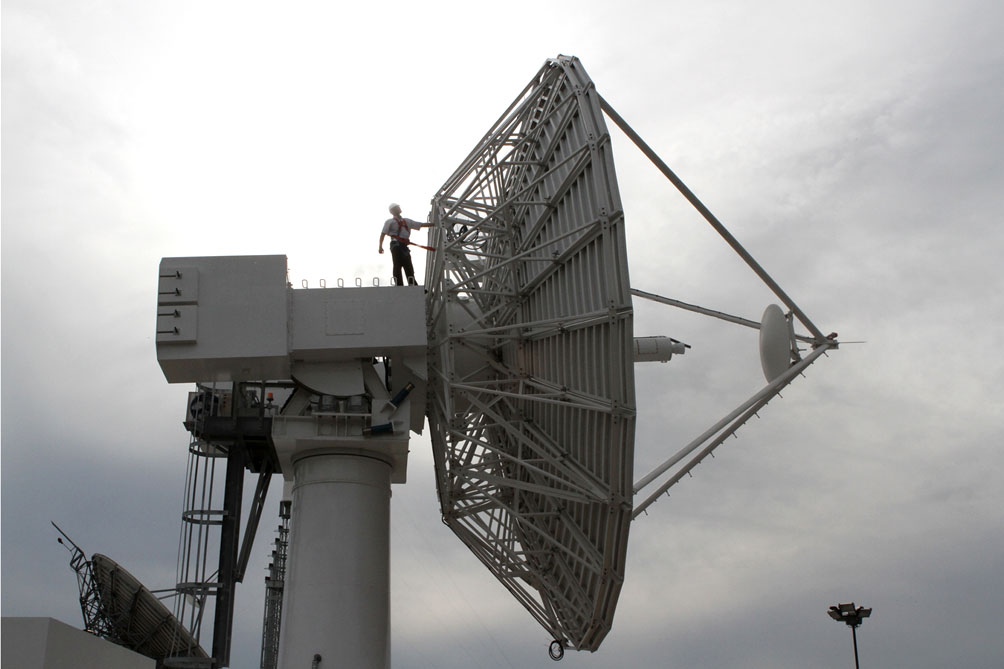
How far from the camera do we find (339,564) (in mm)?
23812

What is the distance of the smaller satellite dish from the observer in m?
24.2

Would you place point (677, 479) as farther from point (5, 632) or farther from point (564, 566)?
point (5, 632)

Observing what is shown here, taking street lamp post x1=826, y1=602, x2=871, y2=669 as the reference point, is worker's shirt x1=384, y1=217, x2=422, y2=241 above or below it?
above

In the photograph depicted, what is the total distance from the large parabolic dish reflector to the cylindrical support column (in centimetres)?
180

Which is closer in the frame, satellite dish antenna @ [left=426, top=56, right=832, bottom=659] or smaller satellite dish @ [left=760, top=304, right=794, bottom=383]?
satellite dish antenna @ [left=426, top=56, right=832, bottom=659]

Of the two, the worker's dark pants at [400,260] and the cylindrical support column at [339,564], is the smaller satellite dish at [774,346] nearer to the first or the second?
the worker's dark pants at [400,260]

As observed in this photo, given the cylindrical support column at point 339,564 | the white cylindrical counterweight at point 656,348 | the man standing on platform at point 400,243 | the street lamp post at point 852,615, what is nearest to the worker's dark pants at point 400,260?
the man standing on platform at point 400,243

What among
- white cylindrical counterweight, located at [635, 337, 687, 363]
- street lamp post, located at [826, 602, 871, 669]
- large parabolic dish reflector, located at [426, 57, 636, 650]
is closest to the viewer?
large parabolic dish reflector, located at [426, 57, 636, 650]

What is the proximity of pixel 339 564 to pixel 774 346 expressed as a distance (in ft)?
36.2

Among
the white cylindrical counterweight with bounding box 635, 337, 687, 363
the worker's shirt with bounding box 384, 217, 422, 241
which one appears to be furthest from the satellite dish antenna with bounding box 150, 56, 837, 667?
the worker's shirt with bounding box 384, 217, 422, 241

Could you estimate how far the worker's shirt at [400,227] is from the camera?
88.0 feet

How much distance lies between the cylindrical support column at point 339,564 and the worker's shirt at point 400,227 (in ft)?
18.6

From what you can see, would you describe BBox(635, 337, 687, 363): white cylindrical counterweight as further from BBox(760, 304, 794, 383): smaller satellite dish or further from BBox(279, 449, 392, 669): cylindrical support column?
BBox(279, 449, 392, 669): cylindrical support column

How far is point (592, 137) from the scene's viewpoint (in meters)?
20.7
